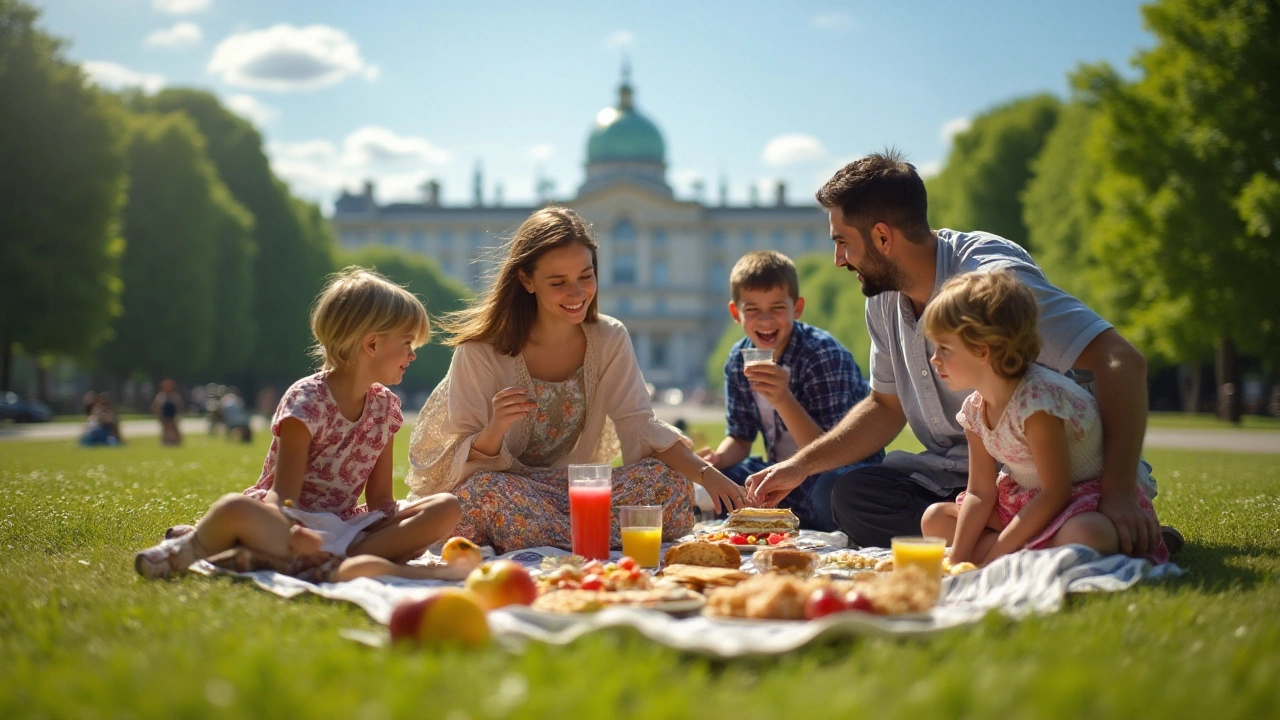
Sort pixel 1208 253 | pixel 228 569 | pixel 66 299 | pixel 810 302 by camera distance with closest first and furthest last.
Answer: pixel 228 569, pixel 1208 253, pixel 66 299, pixel 810 302

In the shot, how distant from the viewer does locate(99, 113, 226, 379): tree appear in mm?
28469

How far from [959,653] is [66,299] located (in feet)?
73.6

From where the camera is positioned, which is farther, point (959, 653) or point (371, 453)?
point (371, 453)

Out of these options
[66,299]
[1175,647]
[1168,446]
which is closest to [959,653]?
[1175,647]

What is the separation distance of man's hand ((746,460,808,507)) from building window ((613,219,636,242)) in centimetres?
7277

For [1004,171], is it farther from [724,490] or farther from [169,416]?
[724,490]

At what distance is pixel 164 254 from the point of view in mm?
Result: 28781

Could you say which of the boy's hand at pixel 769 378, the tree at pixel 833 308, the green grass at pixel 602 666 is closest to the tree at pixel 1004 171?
the tree at pixel 833 308

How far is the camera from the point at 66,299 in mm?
21578

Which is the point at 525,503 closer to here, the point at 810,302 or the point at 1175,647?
the point at 1175,647

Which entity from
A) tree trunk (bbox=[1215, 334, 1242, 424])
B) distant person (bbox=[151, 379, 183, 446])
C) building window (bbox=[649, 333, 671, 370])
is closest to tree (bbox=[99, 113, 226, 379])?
distant person (bbox=[151, 379, 183, 446])

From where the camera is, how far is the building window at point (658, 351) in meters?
77.1

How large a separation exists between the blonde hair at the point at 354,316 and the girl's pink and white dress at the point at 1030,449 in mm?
1954

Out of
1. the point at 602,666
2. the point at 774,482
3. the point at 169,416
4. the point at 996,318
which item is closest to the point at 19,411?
the point at 169,416
